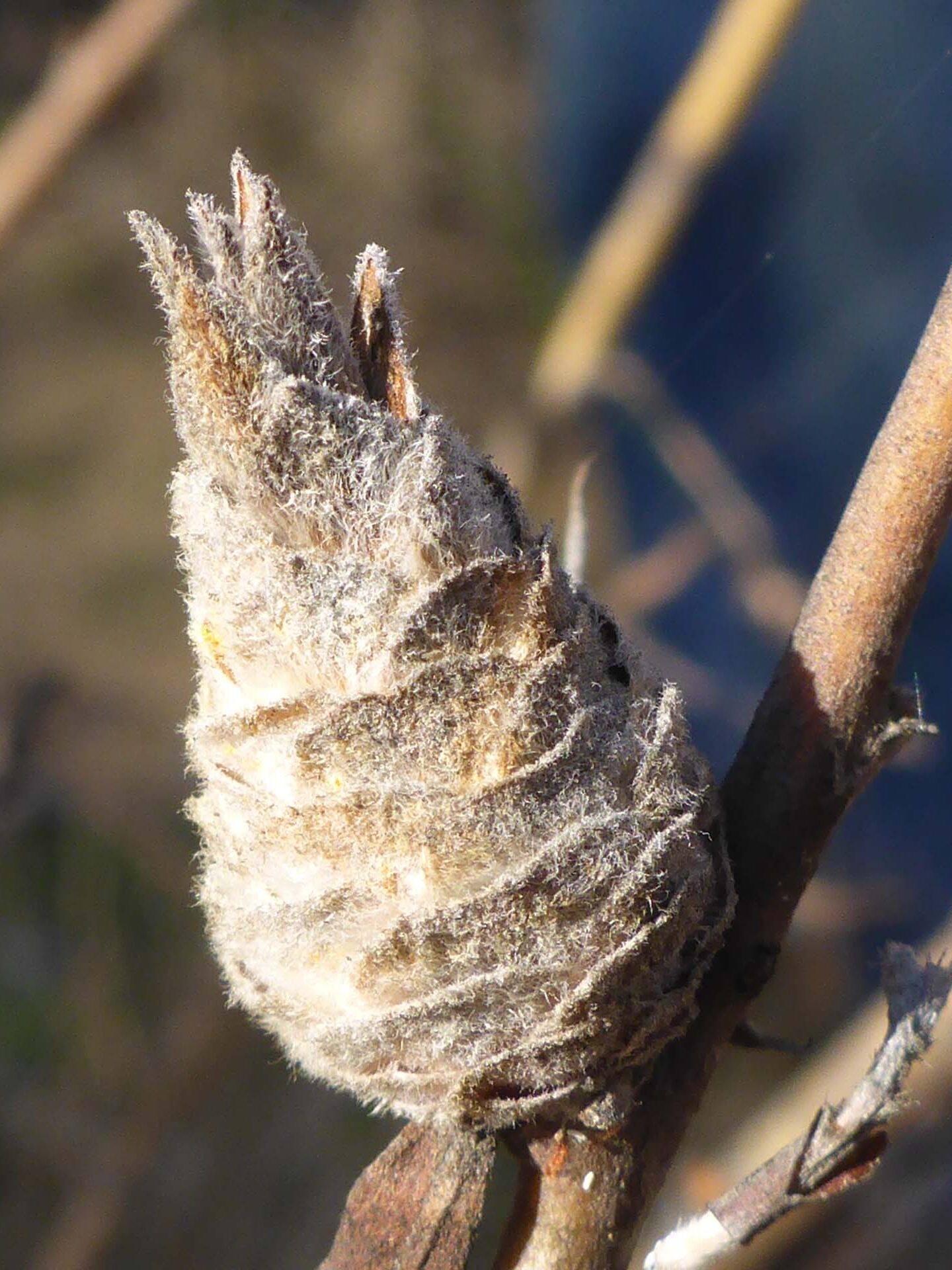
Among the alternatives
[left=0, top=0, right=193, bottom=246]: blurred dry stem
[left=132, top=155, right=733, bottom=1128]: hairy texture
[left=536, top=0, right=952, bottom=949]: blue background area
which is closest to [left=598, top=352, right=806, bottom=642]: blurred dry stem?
[left=536, top=0, right=952, bottom=949]: blue background area

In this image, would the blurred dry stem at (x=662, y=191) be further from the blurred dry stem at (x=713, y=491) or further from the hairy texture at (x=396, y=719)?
the hairy texture at (x=396, y=719)

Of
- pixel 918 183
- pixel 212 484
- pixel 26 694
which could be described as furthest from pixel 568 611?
pixel 918 183

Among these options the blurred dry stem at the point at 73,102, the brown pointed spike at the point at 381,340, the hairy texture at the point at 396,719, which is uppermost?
the blurred dry stem at the point at 73,102

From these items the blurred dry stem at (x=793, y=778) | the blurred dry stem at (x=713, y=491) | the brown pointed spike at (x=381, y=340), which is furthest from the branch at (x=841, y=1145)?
the blurred dry stem at (x=713, y=491)

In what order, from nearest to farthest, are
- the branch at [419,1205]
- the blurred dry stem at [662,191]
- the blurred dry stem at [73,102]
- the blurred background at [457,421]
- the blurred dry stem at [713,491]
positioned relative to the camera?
1. the branch at [419,1205]
2. the blurred dry stem at [73,102]
3. the blurred dry stem at [662,191]
4. the blurred dry stem at [713,491]
5. the blurred background at [457,421]

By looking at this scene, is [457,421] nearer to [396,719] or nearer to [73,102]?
[73,102]

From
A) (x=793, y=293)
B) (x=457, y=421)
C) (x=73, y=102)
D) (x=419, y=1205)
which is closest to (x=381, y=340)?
(x=419, y=1205)

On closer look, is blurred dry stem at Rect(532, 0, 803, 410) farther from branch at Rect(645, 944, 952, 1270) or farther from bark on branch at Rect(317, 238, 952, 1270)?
branch at Rect(645, 944, 952, 1270)
